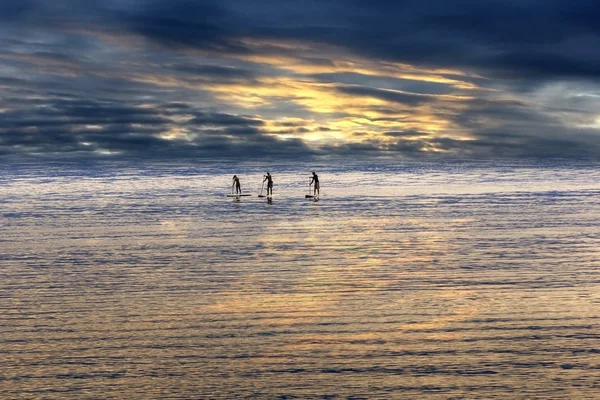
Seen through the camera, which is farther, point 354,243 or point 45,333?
point 354,243

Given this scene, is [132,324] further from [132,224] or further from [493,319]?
[132,224]

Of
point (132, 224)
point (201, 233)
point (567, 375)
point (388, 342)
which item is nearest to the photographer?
point (567, 375)

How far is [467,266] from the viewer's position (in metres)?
27.1

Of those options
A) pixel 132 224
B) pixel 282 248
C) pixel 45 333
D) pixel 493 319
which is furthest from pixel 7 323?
pixel 132 224

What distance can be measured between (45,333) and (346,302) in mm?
9125

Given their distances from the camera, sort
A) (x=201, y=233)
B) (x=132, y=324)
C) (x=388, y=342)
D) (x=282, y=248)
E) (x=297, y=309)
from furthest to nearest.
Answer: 1. (x=201, y=233)
2. (x=282, y=248)
3. (x=297, y=309)
4. (x=132, y=324)
5. (x=388, y=342)

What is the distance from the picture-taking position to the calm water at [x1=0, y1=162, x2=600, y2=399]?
45.6 ft

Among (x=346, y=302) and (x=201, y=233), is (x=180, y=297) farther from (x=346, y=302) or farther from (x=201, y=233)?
(x=201, y=233)

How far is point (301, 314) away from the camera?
63.1 feet

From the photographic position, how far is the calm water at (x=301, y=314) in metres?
13.9

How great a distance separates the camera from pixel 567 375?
13.9 metres

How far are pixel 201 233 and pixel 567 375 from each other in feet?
92.3

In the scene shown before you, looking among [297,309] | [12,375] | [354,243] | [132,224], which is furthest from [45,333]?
[132,224]

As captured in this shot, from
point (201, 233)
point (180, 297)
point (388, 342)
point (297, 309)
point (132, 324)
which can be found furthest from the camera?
point (201, 233)
